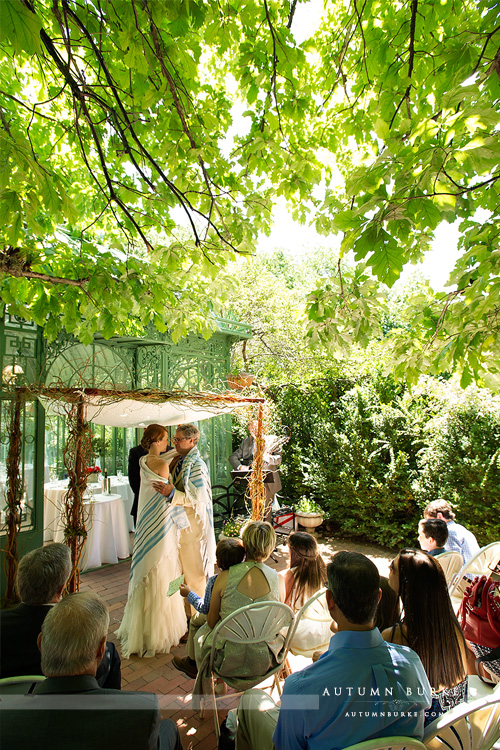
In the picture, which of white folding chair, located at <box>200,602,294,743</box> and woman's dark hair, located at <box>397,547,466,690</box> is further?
white folding chair, located at <box>200,602,294,743</box>

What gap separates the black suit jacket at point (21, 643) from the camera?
1.96 m

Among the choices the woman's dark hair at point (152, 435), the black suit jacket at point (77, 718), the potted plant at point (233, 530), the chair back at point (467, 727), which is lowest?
the potted plant at point (233, 530)

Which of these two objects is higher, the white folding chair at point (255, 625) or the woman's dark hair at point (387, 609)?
the woman's dark hair at point (387, 609)

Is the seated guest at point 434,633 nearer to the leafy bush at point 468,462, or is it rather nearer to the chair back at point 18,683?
the chair back at point 18,683

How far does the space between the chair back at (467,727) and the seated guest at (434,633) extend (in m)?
0.17

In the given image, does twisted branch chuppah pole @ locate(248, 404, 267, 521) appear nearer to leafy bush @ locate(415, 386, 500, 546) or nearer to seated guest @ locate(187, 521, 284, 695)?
seated guest @ locate(187, 521, 284, 695)

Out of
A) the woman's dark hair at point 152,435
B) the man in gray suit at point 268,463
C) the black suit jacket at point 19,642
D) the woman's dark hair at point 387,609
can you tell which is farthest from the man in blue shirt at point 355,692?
the man in gray suit at point 268,463

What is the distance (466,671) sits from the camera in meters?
1.93

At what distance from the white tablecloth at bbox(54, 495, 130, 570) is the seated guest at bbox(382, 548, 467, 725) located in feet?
15.3

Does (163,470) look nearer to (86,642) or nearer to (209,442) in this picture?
(86,642)

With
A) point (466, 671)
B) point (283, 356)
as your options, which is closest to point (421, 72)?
point (466, 671)

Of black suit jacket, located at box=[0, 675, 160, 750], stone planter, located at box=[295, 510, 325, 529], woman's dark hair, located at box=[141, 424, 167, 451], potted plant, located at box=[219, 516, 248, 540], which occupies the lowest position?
stone planter, located at box=[295, 510, 325, 529]

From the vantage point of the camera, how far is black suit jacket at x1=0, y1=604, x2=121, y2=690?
6.43ft

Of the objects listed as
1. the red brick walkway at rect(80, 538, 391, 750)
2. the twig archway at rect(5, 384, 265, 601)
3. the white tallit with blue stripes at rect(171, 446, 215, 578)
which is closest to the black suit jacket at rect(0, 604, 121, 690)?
the twig archway at rect(5, 384, 265, 601)
